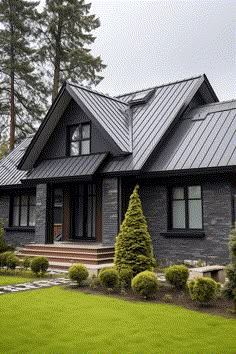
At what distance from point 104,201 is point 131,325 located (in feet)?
27.4

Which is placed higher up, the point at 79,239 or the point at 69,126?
the point at 69,126

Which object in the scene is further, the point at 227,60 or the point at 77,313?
the point at 227,60

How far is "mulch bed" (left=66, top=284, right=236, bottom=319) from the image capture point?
25.6 feet

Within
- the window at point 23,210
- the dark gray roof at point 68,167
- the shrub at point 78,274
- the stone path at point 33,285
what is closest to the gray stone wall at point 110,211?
the dark gray roof at point 68,167

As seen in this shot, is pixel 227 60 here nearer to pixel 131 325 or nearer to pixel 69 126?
pixel 69 126

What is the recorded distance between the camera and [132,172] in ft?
45.3

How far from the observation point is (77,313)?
7.48 m

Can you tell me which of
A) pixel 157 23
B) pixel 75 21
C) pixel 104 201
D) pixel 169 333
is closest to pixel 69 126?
pixel 104 201

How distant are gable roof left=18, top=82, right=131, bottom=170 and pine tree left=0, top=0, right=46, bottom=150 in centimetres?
1299

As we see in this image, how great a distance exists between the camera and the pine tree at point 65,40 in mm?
30000

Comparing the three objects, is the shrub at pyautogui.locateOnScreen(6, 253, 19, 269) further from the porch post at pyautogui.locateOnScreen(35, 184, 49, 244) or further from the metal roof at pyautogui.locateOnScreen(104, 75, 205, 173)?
the metal roof at pyautogui.locateOnScreen(104, 75, 205, 173)

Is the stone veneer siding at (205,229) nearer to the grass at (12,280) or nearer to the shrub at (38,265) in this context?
the shrub at (38,265)

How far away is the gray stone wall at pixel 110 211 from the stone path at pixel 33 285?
314 cm

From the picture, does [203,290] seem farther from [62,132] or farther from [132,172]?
[62,132]
